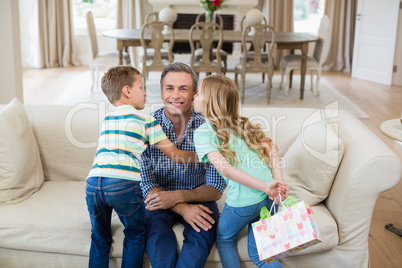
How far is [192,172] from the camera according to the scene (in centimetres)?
225

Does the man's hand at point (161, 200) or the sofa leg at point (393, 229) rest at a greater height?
the man's hand at point (161, 200)

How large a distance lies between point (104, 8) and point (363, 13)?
155 inches

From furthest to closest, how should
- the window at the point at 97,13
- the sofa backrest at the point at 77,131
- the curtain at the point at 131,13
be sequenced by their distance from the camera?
the window at the point at 97,13 → the curtain at the point at 131,13 → the sofa backrest at the point at 77,131

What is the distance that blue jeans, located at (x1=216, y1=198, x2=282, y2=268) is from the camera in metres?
2.00

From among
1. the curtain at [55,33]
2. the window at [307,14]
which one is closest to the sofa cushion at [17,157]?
the curtain at [55,33]

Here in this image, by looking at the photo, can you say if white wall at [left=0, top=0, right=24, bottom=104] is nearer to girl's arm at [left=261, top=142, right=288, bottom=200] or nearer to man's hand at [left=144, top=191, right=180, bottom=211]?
man's hand at [left=144, top=191, right=180, bottom=211]

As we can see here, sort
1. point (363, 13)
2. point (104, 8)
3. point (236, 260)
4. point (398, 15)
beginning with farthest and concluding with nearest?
point (104, 8) < point (363, 13) < point (398, 15) < point (236, 260)

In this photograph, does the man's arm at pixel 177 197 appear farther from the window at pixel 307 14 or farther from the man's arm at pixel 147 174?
the window at pixel 307 14

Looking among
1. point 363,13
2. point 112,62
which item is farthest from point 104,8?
point 363,13

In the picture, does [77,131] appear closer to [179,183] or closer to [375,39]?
[179,183]

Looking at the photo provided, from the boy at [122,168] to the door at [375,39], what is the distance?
5.57 metres

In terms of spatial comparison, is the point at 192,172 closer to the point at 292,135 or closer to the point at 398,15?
the point at 292,135

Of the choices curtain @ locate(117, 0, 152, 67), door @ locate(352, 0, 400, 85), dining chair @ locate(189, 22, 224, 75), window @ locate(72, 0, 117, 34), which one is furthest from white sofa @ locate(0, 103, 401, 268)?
window @ locate(72, 0, 117, 34)

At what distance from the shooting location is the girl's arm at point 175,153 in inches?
82.0
